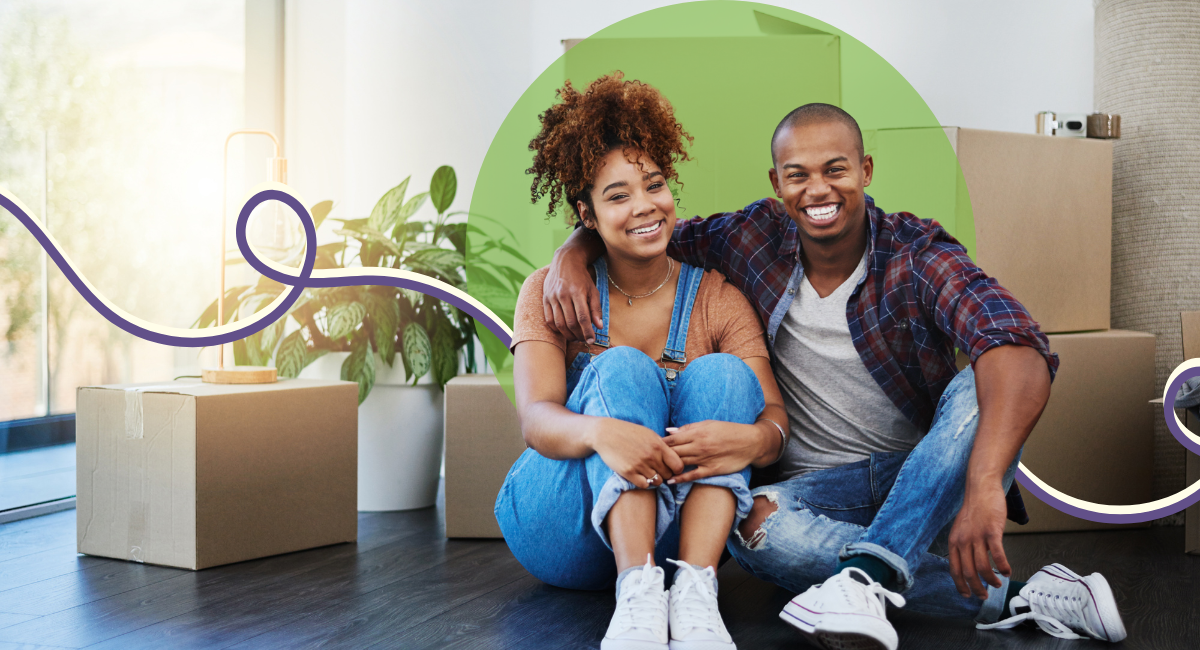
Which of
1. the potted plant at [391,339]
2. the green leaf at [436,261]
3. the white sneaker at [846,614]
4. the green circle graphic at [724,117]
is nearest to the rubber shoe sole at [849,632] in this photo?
the white sneaker at [846,614]

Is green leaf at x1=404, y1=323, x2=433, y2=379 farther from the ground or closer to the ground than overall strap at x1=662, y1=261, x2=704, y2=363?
closer to the ground

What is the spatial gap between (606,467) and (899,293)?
48cm

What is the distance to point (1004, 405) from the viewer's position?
1.01 m

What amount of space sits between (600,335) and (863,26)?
1.41 metres

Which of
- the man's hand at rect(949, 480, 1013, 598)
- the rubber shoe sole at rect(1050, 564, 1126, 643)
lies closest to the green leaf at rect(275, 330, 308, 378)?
the man's hand at rect(949, 480, 1013, 598)

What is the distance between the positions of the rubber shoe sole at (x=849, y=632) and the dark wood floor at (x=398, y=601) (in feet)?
0.28

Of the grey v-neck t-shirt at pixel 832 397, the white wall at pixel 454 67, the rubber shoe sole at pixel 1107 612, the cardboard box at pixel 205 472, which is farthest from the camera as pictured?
the white wall at pixel 454 67

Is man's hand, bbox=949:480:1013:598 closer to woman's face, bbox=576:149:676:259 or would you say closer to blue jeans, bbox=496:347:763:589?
blue jeans, bbox=496:347:763:589

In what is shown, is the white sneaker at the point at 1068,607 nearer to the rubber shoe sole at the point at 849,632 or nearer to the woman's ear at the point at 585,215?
the rubber shoe sole at the point at 849,632

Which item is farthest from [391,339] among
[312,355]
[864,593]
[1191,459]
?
[1191,459]

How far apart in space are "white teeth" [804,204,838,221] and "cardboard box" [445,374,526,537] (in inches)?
28.3

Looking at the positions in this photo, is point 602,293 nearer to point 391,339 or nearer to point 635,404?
point 635,404

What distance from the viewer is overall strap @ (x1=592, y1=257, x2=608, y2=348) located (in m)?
1.23

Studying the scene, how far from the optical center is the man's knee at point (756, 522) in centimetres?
114
